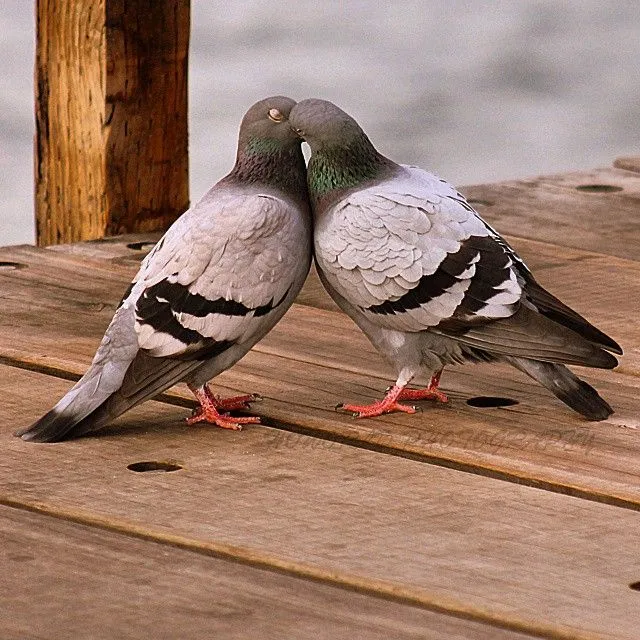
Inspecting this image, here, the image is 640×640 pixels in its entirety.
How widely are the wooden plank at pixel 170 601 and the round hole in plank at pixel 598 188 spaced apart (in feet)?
12.2

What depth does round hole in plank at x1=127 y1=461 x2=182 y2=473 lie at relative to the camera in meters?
2.97

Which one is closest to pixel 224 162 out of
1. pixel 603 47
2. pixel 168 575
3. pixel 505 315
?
pixel 603 47

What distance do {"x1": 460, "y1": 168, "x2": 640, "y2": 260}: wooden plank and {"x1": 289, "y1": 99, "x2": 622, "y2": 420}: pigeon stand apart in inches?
68.2

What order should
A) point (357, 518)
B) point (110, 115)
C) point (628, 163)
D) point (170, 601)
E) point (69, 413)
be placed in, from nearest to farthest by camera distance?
point (170, 601), point (357, 518), point (69, 413), point (110, 115), point (628, 163)

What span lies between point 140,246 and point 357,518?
Result: 2.46 m

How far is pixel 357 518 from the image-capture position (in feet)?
8.79

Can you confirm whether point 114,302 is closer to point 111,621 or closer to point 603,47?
point 111,621

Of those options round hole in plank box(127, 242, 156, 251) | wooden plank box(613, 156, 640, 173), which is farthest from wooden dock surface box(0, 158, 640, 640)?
wooden plank box(613, 156, 640, 173)

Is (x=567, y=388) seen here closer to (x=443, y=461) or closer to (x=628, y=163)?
(x=443, y=461)

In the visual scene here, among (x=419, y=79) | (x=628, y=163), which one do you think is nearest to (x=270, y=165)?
(x=628, y=163)

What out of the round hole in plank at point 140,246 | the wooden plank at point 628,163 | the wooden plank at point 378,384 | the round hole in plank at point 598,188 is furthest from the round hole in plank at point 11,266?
the wooden plank at point 628,163

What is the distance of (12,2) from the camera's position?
1270 cm

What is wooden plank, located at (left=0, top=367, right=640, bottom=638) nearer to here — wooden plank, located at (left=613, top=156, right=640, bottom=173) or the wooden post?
the wooden post

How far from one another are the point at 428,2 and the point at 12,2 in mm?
3473
